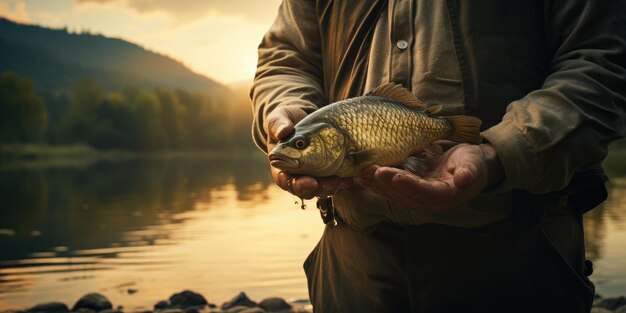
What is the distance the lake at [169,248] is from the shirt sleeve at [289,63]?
970 centimetres

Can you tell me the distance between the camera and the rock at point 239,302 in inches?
506

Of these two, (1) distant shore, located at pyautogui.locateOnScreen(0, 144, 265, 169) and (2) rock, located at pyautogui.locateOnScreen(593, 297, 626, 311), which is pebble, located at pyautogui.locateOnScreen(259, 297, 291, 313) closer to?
(2) rock, located at pyautogui.locateOnScreen(593, 297, 626, 311)

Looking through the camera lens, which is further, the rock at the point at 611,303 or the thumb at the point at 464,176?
the rock at the point at 611,303

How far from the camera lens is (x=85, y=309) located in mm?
12734

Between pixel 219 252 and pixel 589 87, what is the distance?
1797cm

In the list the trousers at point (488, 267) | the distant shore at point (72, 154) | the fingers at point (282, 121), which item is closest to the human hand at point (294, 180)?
the fingers at point (282, 121)

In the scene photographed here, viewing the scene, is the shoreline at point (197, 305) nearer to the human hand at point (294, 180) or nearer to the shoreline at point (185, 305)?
the shoreline at point (185, 305)

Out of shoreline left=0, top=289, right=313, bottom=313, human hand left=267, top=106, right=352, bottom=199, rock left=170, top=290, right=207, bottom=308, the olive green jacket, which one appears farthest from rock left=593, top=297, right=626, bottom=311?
human hand left=267, top=106, right=352, bottom=199

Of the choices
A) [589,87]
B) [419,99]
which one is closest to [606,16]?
[589,87]

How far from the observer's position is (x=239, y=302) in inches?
512

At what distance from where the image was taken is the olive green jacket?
9.64 feet

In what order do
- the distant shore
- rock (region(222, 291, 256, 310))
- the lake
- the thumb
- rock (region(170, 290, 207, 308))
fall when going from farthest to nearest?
the distant shore → the lake → rock (region(170, 290, 207, 308)) → rock (region(222, 291, 256, 310)) → the thumb

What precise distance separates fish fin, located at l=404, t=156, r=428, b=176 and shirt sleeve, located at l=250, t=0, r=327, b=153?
2.38ft

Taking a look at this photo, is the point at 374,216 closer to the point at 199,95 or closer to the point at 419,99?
the point at 419,99
